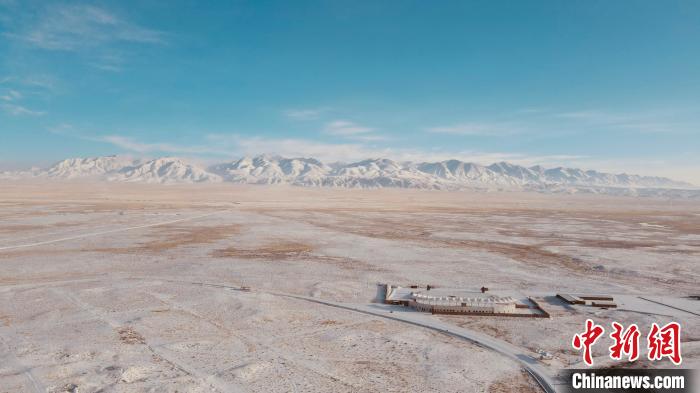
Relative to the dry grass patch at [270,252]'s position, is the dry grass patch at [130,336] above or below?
above

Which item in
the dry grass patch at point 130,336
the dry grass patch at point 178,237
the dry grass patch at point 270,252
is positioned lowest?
the dry grass patch at point 270,252

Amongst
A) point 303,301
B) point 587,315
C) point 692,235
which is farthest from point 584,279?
point 692,235

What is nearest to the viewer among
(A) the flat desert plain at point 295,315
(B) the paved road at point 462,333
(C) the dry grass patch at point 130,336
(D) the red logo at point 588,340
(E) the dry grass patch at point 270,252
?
(A) the flat desert plain at point 295,315

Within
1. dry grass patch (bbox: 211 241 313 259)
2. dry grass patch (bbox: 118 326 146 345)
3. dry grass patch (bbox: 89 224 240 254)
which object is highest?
dry grass patch (bbox: 118 326 146 345)

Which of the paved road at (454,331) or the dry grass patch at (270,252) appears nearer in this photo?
the paved road at (454,331)

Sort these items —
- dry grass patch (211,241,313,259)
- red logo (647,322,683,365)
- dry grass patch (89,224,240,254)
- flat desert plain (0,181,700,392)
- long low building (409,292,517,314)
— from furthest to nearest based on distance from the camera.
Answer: dry grass patch (89,224,240,254) < dry grass patch (211,241,313,259) < long low building (409,292,517,314) < red logo (647,322,683,365) < flat desert plain (0,181,700,392)

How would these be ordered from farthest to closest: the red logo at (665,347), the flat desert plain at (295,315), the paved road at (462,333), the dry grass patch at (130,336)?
1. the dry grass patch at (130,336)
2. the red logo at (665,347)
3. the paved road at (462,333)
4. the flat desert plain at (295,315)

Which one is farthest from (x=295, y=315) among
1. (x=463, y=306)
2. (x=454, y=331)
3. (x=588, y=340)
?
(x=588, y=340)

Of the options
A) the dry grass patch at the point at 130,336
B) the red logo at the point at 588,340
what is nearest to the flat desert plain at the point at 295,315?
the dry grass patch at the point at 130,336

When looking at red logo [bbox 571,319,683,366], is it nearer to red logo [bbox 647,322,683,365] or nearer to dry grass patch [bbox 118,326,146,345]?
red logo [bbox 647,322,683,365]

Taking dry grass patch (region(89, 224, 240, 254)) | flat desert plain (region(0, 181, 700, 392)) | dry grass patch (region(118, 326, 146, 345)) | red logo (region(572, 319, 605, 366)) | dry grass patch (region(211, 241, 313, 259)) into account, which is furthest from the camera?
dry grass patch (region(89, 224, 240, 254))

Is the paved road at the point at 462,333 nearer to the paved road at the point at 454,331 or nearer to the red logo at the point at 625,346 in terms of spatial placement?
the paved road at the point at 454,331

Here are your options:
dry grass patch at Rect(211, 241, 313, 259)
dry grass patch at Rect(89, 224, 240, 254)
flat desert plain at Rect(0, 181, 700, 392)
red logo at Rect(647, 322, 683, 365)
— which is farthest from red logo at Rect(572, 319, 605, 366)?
dry grass patch at Rect(89, 224, 240, 254)
